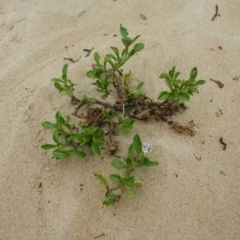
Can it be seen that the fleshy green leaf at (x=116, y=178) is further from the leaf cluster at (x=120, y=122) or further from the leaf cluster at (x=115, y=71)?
the leaf cluster at (x=115, y=71)

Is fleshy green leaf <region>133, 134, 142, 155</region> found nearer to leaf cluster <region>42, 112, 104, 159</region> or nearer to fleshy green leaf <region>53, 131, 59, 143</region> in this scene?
leaf cluster <region>42, 112, 104, 159</region>

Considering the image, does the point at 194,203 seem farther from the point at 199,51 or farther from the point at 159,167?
the point at 199,51

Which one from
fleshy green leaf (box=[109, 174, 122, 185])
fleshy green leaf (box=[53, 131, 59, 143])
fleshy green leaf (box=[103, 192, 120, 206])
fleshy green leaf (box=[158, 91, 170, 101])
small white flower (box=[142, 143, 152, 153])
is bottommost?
small white flower (box=[142, 143, 152, 153])

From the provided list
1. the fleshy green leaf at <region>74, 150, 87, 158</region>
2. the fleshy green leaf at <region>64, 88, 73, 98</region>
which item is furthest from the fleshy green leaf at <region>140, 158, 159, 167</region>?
the fleshy green leaf at <region>64, 88, 73, 98</region>

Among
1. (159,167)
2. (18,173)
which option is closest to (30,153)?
(18,173)

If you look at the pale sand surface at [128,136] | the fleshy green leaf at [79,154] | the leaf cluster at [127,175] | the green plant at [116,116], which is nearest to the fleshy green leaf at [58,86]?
the green plant at [116,116]
